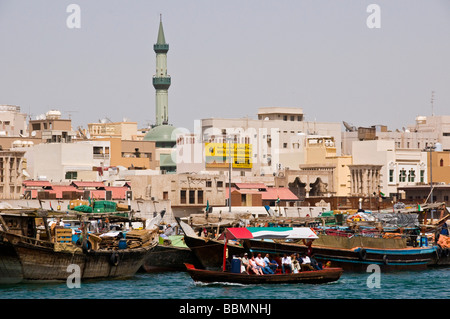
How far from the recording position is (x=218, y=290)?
1843 inches

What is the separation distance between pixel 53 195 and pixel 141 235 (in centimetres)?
3665

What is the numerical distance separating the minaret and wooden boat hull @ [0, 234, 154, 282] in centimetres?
13732

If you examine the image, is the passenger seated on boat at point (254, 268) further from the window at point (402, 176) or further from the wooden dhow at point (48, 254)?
the window at point (402, 176)

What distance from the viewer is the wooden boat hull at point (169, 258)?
2335 inches

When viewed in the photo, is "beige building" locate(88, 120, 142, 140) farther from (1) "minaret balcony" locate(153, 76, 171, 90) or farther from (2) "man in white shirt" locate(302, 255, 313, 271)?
(2) "man in white shirt" locate(302, 255, 313, 271)

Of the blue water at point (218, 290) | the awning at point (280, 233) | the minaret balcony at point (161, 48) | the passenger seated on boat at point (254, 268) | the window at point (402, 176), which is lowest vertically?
the blue water at point (218, 290)

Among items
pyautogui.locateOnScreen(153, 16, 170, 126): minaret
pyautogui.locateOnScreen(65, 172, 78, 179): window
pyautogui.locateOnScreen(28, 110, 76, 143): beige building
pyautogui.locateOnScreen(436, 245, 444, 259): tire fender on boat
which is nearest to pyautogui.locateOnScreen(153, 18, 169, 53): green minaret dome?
pyautogui.locateOnScreen(153, 16, 170, 126): minaret

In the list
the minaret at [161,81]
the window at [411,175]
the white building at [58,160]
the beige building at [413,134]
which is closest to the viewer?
the white building at [58,160]

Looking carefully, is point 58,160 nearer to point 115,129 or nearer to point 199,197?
point 199,197

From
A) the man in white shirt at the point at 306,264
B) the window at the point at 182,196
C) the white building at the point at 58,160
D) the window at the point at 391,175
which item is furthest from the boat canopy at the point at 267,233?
the window at the point at 391,175

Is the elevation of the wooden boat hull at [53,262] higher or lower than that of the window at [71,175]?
lower

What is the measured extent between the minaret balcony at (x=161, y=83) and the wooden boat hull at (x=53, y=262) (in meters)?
139
